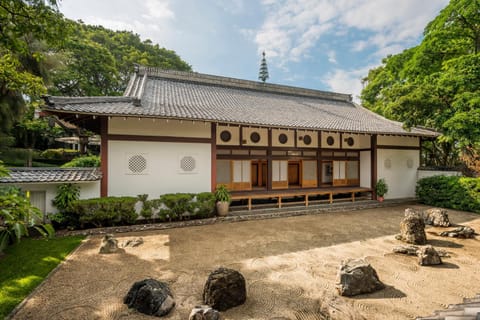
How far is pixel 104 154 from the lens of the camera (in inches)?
280

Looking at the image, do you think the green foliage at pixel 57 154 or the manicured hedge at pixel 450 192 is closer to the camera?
the manicured hedge at pixel 450 192

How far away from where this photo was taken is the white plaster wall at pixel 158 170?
7.28 m

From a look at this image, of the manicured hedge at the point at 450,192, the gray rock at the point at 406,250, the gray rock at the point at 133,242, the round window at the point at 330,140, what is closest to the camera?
the gray rock at the point at 406,250

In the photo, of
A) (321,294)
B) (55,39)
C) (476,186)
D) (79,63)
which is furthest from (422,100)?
(79,63)

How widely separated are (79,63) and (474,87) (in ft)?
90.4

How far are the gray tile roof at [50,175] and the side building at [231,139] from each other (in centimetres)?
52

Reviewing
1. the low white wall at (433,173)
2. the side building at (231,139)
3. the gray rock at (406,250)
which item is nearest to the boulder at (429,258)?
the gray rock at (406,250)

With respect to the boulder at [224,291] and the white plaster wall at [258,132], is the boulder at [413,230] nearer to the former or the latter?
the boulder at [224,291]

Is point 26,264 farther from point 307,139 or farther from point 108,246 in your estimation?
point 307,139

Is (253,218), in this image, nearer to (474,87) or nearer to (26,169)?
(26,169)

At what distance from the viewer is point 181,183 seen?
316 inches

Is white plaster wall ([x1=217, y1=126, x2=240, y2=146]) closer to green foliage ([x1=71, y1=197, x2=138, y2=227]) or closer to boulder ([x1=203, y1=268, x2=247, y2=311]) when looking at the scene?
green foliage ([x1=71, y1=197, x2=138, y2=227])

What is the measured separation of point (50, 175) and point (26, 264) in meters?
3.16

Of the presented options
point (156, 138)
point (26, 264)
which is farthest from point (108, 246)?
point (156, 138)
